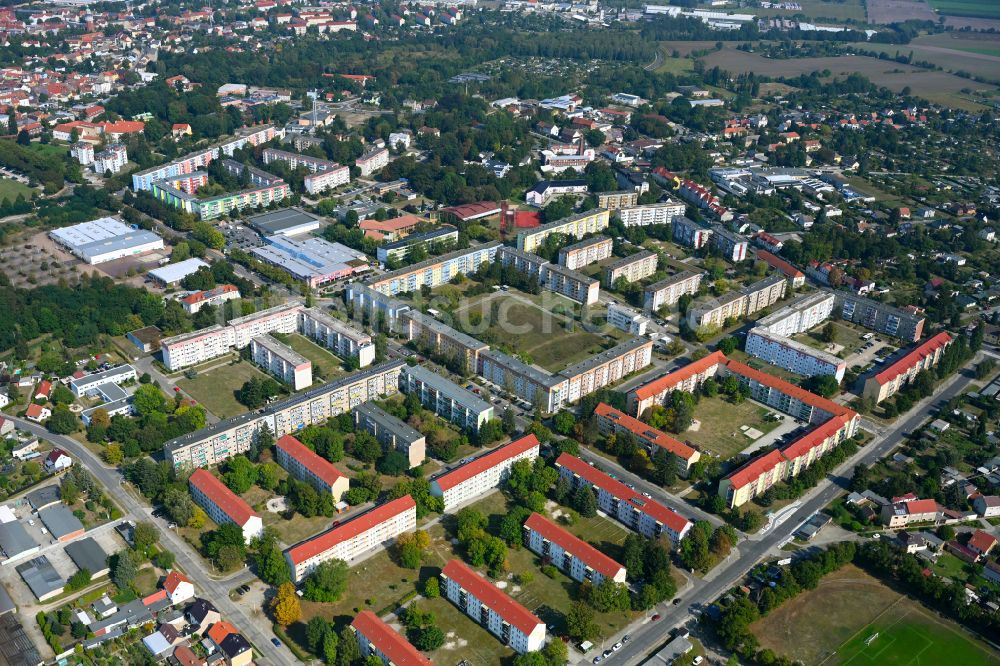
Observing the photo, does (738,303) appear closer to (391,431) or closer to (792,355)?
(792,355)

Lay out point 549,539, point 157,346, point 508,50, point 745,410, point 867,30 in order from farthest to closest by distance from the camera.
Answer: point 867,30, point 508,50, point 157,346, point 745,410, point 549,539

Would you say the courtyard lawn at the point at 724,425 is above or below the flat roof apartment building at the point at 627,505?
below

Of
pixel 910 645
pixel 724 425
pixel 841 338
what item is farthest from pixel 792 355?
pixel 910 645

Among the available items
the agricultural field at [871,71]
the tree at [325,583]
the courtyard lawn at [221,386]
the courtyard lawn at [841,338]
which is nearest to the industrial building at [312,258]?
the courtyard lawn at [221,386]

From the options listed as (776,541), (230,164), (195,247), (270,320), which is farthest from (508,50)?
(776,541)

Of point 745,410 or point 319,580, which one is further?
point 745,410

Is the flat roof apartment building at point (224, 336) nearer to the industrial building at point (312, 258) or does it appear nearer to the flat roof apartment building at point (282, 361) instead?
the flat roof apartment building at point (282, 361)

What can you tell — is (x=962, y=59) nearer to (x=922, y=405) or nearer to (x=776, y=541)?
(x=922, y=405)
